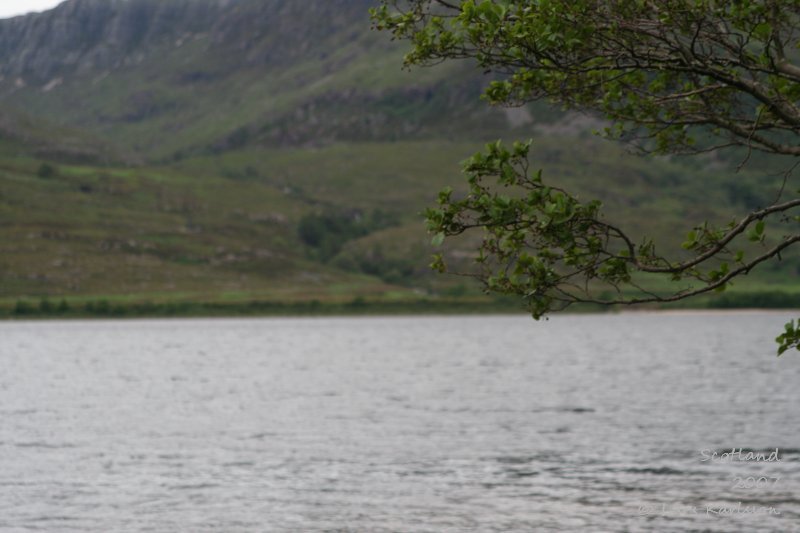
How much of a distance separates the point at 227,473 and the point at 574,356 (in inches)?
4704

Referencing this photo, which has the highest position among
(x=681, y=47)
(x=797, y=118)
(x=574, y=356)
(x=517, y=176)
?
(x=681, y=47)

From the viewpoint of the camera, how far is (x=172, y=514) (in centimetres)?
4078

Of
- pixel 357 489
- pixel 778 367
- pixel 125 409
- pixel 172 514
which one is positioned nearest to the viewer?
pixel 172 514

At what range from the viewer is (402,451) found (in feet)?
192

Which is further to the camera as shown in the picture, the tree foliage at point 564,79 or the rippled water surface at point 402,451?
the rippled water surface at point 402,451

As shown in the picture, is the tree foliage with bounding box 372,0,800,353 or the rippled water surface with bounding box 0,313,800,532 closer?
the tree foliage with bounding box 372,0,800,353

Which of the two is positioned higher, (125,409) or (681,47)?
(681,47)

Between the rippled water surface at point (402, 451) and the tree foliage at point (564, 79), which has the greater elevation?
the tree foliage at point (564, 79)

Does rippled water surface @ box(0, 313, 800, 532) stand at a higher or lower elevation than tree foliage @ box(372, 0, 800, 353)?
lower

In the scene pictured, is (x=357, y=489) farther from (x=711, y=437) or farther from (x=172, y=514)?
(x=711, y=437)

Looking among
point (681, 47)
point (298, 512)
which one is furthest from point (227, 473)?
point (681, 47)

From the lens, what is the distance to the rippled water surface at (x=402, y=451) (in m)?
40.1

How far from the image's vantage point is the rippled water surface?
40094mm

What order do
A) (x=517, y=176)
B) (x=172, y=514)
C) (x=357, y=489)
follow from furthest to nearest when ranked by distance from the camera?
(x=357, y=489) → (x=172, y=514) → (x=517, y=176)
